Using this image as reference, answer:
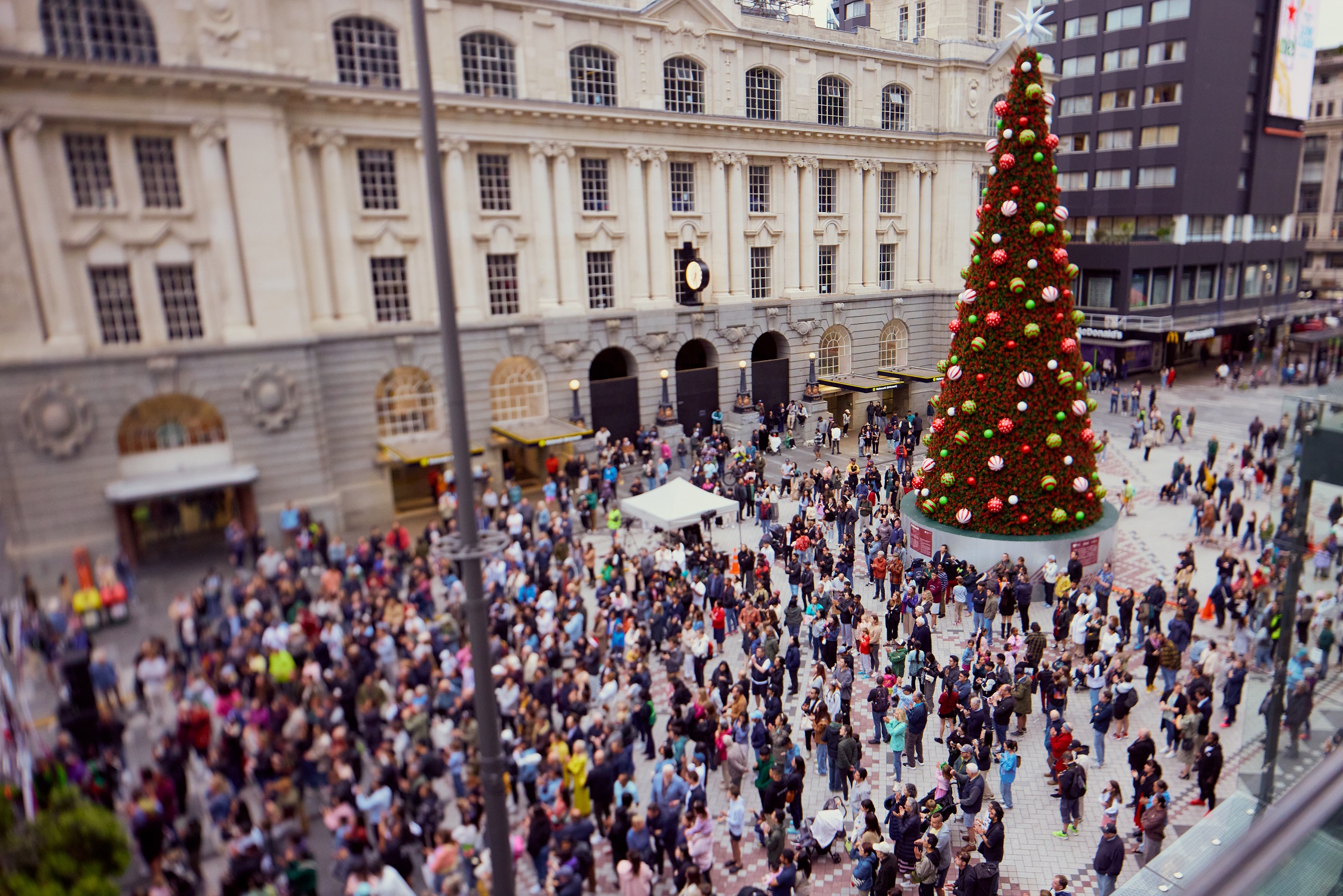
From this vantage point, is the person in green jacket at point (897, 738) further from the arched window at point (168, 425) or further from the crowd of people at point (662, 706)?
the arched window at point (168, 425)

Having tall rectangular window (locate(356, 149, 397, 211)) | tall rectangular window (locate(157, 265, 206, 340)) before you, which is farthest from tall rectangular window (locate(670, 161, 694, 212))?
tall rectangular window (locate(157, 265, 206, 340))

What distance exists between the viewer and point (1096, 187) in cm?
5712

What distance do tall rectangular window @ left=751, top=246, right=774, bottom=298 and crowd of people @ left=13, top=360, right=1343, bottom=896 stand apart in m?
17.4

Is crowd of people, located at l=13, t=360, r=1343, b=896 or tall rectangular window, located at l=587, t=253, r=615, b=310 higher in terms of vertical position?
tall rectangular window, located at l=587, t=253, r=615, b=310

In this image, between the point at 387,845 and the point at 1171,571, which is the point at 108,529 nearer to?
the point at 387,845

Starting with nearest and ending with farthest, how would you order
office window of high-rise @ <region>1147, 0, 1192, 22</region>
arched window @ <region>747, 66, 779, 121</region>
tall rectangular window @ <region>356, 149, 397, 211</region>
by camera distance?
1. tall rectangular window @ <region>356, 149, 397, 211</region>
2. arched window @ <region>747, 66, 779, 121</region>
3. office window of high-rise @ <region>1147, 0, 1192, 22</region>

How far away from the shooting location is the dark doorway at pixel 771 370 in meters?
38.4

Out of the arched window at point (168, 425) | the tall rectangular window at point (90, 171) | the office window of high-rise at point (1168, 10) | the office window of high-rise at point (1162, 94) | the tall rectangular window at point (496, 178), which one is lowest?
the arched window at point (168, 425)

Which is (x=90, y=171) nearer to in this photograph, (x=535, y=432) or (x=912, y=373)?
(x=535, y=432)

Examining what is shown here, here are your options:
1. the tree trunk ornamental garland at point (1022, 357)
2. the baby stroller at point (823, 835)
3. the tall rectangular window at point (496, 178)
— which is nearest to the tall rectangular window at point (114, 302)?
the baby stroller at point (823, 835)

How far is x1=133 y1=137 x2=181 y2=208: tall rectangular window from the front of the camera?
5.31 metres

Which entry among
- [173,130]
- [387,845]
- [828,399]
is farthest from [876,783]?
[828,399]

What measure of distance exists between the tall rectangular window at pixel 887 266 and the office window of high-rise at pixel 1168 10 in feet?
88.3

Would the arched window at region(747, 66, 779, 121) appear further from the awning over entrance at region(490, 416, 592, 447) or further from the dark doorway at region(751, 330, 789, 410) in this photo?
the awning over entrance at region(490, 416, 592, 447)
